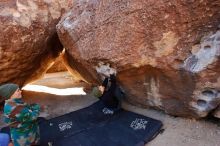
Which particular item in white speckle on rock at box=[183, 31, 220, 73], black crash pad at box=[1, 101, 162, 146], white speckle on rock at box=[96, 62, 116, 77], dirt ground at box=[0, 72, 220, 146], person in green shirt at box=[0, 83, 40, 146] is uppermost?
white speckle on rock at box=[183, 31, 220, 73]

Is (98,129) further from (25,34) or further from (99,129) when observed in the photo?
(25,34)

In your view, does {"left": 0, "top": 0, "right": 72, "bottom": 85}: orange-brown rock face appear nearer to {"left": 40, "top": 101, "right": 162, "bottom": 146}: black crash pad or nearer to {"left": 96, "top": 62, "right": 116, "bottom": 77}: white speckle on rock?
{"left": 40, "top": 101, "right": 162, "bottom": 146}: black crash pad

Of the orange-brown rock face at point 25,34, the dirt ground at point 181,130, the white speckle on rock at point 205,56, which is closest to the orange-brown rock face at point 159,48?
the white speckle on rock at point 205,56

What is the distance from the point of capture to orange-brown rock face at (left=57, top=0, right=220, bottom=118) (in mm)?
3477

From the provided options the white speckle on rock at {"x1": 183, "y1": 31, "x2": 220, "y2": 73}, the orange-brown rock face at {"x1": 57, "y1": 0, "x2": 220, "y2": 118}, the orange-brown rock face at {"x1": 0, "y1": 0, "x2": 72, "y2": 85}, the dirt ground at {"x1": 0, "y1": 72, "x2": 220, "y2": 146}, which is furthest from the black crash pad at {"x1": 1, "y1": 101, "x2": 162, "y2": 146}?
the orange-brown rock face at {"x1": 0, "y1": 0, "x2": 72, "y2": 85}

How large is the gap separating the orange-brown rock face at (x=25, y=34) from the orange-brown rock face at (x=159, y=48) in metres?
1.06

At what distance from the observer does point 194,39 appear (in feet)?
11.7

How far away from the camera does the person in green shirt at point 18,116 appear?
133 inches

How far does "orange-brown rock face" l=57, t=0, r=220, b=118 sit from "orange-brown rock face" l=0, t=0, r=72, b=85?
1061 millimetres

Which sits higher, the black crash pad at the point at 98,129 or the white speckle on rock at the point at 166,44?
the white speckle on rock at the point at 166,44

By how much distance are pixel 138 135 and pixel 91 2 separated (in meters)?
1.92

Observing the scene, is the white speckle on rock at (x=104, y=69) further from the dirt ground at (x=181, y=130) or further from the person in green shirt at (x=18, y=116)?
the person in green shirt at (x=18, y=116)

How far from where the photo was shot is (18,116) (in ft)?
11.1

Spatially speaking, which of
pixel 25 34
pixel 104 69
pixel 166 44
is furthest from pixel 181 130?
pixel 25 34
